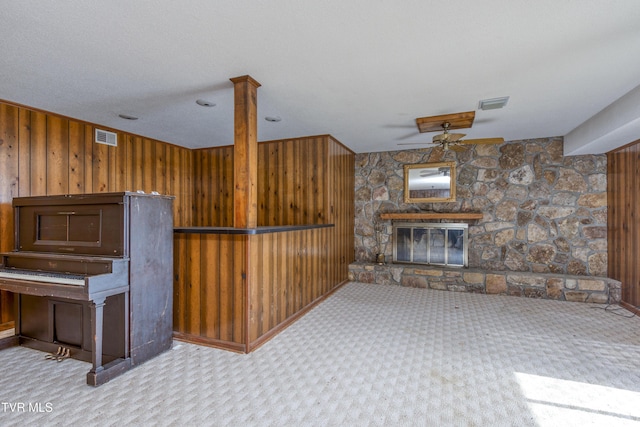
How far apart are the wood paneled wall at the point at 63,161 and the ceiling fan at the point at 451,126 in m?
3.88

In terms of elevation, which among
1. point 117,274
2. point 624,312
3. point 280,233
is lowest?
point 624,312

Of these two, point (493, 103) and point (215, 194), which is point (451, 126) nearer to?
point (493, 103)

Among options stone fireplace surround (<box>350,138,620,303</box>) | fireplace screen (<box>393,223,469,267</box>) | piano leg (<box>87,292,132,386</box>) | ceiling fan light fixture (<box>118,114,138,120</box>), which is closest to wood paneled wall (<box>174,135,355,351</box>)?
piano leg (<box>87,292,132,386</box>)

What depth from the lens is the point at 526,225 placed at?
14.9ft

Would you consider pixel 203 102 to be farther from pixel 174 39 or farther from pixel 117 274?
pixel 117 274

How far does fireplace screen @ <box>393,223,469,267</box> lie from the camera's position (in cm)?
477

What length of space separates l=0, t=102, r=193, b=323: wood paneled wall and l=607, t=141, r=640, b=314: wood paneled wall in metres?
6.30

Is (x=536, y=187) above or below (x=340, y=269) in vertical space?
above

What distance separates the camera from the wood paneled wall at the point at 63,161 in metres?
2.99

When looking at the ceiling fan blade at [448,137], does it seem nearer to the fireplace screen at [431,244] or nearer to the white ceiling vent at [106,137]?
the fireplace screen at [431,244]

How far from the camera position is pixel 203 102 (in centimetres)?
306

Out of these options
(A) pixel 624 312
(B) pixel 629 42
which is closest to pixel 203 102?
(B) pixel 629 42

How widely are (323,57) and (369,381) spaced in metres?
2.33

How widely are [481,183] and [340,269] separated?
263 centimetres
